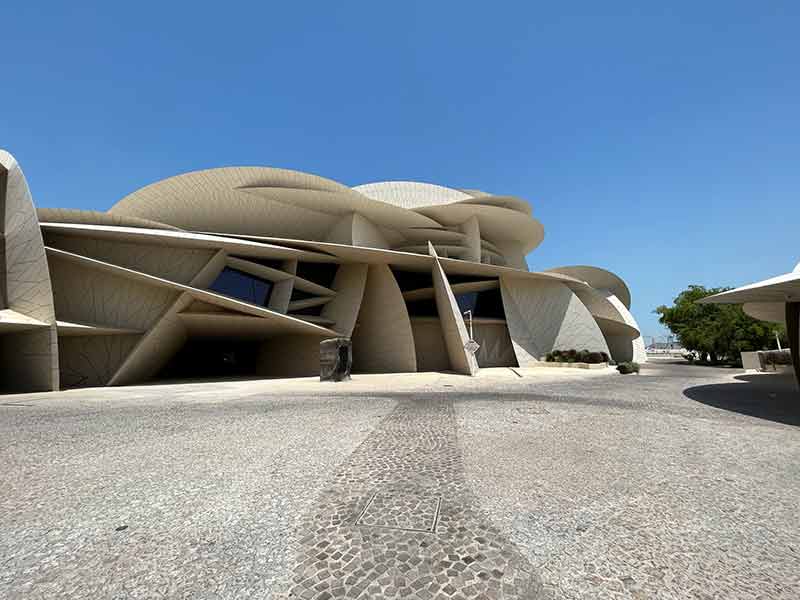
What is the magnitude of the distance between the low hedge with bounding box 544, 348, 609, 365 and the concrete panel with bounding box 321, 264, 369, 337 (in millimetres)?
15015

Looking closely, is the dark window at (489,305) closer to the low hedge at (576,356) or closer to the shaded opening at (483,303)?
the shaded opening at (483,303)

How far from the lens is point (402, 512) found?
3.34 meters

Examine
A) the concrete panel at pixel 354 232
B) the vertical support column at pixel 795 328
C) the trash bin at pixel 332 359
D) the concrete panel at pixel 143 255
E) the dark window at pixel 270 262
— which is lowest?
the trash bin at pixel 332 359

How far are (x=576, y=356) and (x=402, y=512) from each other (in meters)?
25.0

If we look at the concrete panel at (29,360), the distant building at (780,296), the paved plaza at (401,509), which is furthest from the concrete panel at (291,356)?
the distant building at (780,296)

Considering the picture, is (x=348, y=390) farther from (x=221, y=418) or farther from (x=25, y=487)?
(x=25, y=487)

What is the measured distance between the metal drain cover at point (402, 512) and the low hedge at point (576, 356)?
2423cm

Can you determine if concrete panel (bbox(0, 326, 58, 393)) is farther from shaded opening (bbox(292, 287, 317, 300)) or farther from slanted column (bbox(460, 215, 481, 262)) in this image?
slanted column (bbox(460, 215, 481, 262))

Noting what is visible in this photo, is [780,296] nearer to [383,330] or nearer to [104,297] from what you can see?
[383,330]

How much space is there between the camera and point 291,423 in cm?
720

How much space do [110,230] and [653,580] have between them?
69.2ft

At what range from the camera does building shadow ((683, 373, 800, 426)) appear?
7.92 m

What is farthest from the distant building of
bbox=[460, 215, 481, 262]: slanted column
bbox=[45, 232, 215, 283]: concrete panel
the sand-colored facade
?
bbox=[45, 232, 215, 283]: concrete panel

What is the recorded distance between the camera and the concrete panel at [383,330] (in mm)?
22484
